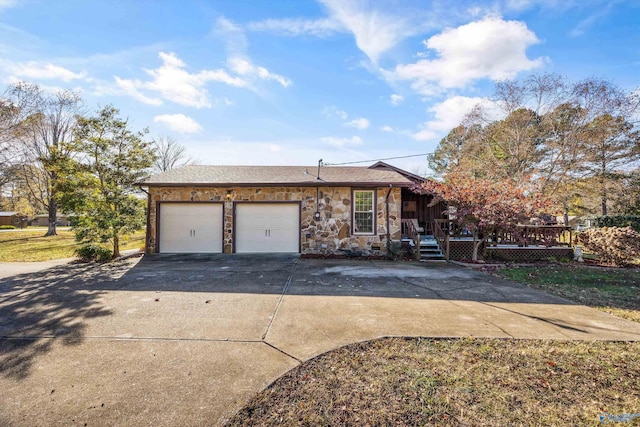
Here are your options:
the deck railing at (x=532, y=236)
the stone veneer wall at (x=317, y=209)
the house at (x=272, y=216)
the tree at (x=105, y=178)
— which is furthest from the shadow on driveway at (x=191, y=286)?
the deck railing at (x=532, y=236)

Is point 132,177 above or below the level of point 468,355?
above

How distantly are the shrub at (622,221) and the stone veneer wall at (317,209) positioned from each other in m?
15.3

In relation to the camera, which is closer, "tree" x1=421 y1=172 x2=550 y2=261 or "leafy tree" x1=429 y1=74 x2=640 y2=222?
"tree" x1=421 y1=172 x2=550 y2=261

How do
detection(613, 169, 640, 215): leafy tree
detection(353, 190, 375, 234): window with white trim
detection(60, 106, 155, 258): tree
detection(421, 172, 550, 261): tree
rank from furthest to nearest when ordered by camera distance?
detection(613, 169, 640, 215): leafy tree
detection(353, 190, 375, 234): window with white trim
detection(60, 106, 155, 258): tree
detection(421, 172, 550, 261): tree

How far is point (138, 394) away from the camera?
2619 millimetres

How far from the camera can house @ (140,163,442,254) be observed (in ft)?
36.9

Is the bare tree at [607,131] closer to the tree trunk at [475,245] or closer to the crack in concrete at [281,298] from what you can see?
the tree trunk at [475,245]

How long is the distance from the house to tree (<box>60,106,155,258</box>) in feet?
3.47

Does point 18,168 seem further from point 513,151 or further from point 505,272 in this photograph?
point 513,151

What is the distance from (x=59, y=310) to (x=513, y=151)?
23.5 meters

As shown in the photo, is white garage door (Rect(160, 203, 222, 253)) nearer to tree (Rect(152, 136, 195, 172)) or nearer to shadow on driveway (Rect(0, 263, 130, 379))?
shadow on driveway (Rect(0, 263, 130, 379))

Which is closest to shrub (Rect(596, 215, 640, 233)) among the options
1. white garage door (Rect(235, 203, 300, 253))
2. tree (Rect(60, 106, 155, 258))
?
white garage door (Rect(235, 203, 300, 253))

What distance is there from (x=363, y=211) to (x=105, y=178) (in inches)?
367

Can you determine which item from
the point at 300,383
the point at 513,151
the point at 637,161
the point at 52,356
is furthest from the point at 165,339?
the point at 637,161
